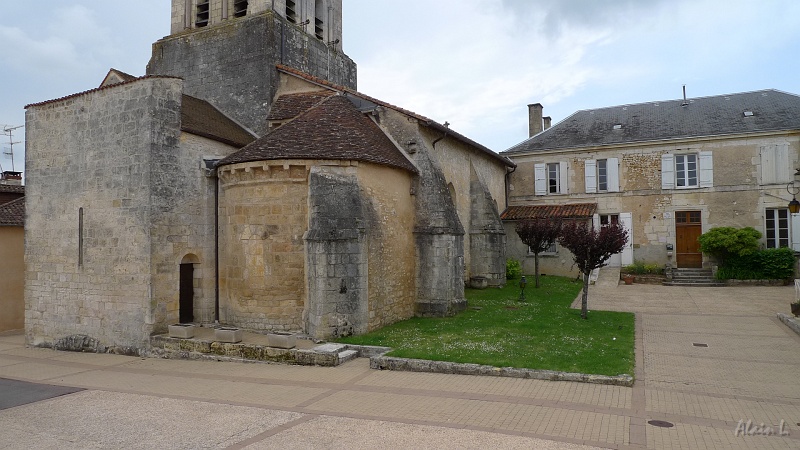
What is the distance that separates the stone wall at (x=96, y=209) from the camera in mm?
11633

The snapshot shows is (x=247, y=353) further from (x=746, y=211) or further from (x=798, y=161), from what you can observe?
(x=798, y=161)

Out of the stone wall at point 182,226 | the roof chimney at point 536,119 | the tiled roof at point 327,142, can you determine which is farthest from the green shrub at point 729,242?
the stone wall at point 182,226

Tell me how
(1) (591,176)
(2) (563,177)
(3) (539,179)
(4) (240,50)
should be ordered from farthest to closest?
1. (3) (539,179)
2. (2) (563,177)
3. (1) (591,176)
4. (4) (240,50)

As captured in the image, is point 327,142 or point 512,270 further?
point 512,270

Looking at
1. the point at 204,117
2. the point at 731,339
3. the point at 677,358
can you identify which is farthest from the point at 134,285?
the point at 731,339

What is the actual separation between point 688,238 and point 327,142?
16.9 meters

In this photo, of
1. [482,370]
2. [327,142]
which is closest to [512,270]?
[327,142]

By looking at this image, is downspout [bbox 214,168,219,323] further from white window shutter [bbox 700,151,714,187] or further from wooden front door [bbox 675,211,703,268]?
white window shutter [bbox 700,151,714,187]

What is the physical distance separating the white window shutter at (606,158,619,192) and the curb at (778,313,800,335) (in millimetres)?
10258

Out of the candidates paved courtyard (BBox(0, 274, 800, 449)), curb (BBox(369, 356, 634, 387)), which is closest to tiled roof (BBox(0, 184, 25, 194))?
paved courtyard (BBox(0, 274, 800, 449))

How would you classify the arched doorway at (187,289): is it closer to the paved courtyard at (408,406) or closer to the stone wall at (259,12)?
the paved courtyard at (408,406)

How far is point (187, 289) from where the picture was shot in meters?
12.4

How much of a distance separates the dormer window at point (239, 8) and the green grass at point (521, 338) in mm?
11909

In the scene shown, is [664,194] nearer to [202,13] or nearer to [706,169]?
[706,169]
